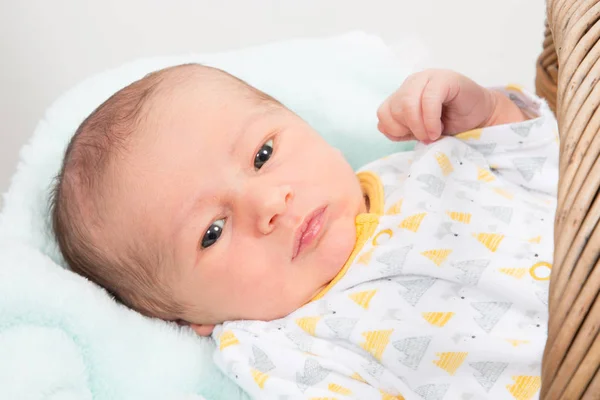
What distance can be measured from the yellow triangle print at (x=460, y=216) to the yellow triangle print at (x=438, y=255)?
6cm

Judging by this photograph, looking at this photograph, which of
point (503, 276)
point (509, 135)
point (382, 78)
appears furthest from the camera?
point (382, 78)

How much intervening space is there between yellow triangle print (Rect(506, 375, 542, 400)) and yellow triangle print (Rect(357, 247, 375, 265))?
8.8 inches

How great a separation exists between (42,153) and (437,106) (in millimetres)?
608

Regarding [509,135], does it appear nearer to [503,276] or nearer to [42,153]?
A: [503,276]

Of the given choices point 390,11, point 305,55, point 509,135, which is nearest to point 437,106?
point 509,135

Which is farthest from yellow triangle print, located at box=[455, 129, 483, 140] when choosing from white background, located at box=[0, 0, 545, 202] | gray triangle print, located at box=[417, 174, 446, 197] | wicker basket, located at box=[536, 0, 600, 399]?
white background, located at box=[0, 0, 545, 202]

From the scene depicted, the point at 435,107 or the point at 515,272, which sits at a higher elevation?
the point at 435,107

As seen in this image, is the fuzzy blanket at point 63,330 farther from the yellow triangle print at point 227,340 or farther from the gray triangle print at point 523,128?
the gray triangle print at point 523,128

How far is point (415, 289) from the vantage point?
0.87 m

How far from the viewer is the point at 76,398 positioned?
834 millimetres

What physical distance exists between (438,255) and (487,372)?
0.15 meters

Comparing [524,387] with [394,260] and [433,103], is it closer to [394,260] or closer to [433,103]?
[394,260]

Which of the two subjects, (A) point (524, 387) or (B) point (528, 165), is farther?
(B) point (528, 165)

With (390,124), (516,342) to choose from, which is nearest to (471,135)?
(390,124)
